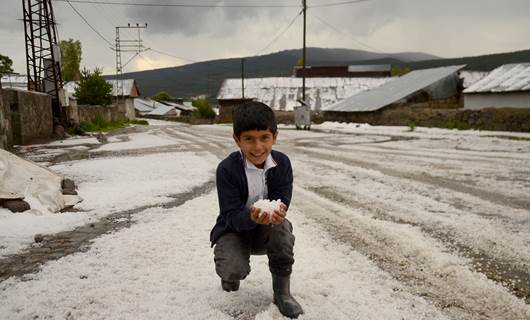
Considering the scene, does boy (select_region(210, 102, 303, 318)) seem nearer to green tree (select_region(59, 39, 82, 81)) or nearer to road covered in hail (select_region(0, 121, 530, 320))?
road covered in hail (select_region(0, 121, 530, 320))

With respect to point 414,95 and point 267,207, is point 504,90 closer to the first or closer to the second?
point 414,95

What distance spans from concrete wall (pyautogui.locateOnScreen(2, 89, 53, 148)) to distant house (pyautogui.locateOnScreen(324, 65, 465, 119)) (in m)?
19.0

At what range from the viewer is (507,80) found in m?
22.2

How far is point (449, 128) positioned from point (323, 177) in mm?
15327

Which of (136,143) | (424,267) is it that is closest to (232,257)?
(424,267)

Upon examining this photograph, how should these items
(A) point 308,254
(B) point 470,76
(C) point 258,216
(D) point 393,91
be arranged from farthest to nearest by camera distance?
(B) point 470,76, (D) point 393,91, (A) point 308,254, (C) point 258,216

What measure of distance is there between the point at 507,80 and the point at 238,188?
24.9m

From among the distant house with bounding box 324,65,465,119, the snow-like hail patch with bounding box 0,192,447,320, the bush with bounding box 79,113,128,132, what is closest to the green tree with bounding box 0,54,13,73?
the bush with bounding box 79,113,128,132

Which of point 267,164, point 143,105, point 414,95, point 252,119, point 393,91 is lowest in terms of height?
point 267,164

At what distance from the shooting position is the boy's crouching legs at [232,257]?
87.4 inches

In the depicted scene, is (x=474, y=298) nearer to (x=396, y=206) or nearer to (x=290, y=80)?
(x=396, y=206)

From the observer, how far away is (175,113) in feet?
244

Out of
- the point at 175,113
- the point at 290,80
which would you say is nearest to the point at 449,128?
the point at 290,80

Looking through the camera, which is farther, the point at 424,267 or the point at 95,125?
the point at 95,125
